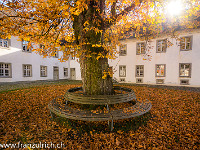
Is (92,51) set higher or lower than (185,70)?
higher

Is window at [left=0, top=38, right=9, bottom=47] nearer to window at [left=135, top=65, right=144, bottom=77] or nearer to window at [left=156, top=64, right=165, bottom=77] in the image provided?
window at [left=135, top=65, right=144, bottom=77]

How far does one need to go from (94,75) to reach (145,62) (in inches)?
459

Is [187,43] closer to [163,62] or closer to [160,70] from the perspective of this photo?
[163,62]

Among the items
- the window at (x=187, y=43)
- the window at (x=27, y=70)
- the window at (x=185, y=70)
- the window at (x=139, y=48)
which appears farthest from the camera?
the window at (x=27, y=70)

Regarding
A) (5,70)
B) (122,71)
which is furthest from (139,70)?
(5,70)

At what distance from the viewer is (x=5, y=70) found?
1333 cm

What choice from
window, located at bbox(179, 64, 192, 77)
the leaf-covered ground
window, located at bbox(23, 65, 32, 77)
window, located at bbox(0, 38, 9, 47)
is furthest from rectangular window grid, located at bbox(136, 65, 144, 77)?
window, located at bbox(0, 38, 9, 47)

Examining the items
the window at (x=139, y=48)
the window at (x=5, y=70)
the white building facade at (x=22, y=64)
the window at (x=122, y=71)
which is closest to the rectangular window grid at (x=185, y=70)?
the window at (x=139, y=48)

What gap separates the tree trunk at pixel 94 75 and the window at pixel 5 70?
13.8m

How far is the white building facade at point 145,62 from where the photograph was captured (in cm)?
1188

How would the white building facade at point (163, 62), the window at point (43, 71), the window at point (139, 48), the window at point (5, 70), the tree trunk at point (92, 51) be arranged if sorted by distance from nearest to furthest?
the tree trunk at point (92, 51) → the white building facade at point (163, 62) → the window at point (5, 70) → the window at point (139, 48) → the window at point (43, 71)

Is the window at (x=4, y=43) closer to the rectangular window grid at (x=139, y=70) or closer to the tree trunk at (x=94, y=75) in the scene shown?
the tree trunk at (x=94, y=75)

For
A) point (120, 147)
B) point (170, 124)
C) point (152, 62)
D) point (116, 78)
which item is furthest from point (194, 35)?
point (120, 147)

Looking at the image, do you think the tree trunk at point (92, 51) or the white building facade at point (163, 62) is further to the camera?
the white building facade at point (163, 62)
